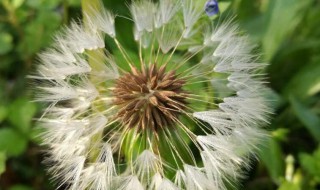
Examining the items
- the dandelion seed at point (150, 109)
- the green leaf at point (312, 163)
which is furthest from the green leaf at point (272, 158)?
the dandelion seed at point (150, 109)

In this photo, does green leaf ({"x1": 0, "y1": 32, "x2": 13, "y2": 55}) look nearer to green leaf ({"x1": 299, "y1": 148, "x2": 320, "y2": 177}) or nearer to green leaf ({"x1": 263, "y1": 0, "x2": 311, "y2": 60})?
green leaf ({"x1": 263, "y1": 0, "x2": 311, "y2": 60})

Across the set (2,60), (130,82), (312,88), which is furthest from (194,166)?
(2,60)

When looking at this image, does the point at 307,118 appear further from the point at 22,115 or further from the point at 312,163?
the point at 22,115

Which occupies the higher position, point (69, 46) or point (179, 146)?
point (69, 46)

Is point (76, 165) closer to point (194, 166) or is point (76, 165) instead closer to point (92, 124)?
point (92, 124)

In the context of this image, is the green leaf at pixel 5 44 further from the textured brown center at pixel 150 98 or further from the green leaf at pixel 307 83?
the green leaf at pixel 307 83
